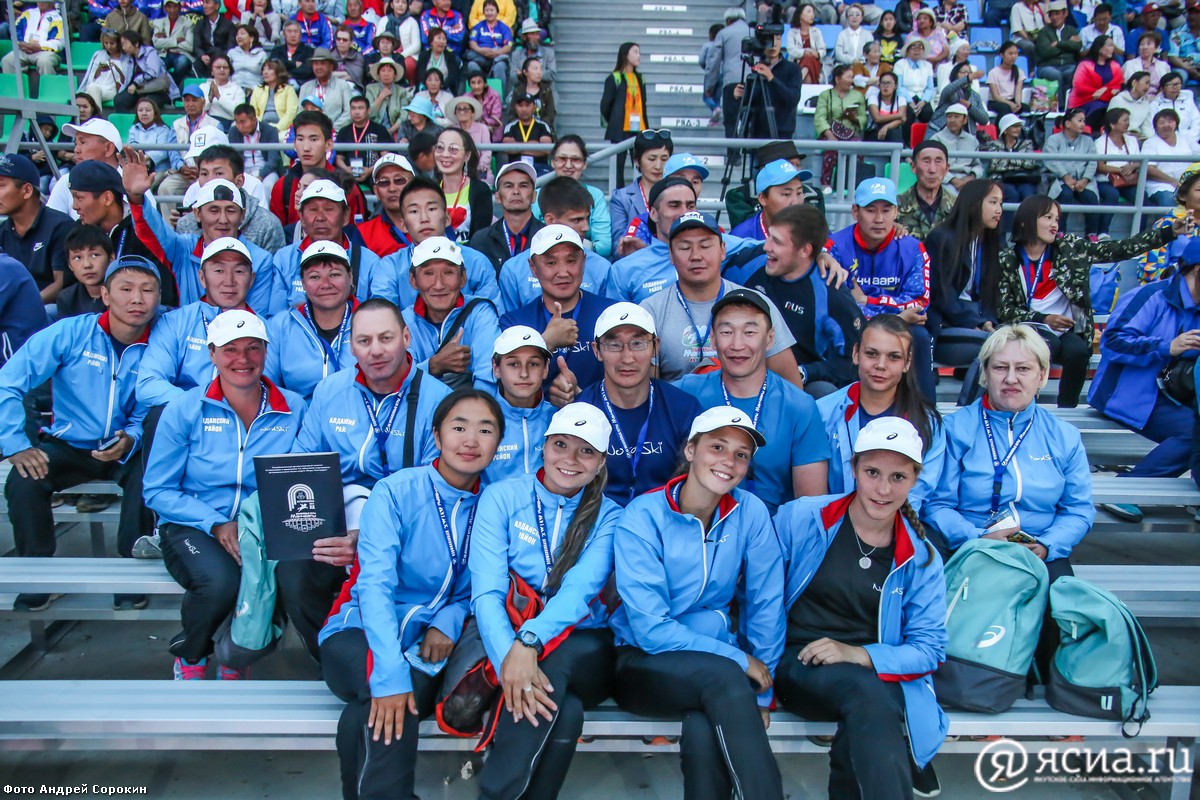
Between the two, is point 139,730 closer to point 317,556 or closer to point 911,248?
point 317,556

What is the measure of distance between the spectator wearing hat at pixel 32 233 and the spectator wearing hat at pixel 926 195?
4.89 m

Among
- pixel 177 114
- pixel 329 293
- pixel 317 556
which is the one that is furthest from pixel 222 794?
pixel 177 114

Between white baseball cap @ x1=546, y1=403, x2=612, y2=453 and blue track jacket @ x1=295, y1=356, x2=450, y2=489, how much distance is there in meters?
0.65

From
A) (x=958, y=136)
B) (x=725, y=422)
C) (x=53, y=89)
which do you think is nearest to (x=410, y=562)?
(x=725, y=422)

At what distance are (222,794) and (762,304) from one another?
2.51m

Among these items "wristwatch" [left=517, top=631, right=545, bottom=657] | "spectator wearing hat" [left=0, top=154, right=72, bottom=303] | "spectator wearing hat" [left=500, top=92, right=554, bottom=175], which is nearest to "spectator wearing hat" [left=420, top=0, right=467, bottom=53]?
"spectator wearing hat" [left=500, top=92, right=554, bottom=175]

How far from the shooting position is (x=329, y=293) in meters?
4.02

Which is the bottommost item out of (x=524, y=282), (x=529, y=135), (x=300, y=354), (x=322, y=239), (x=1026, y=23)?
(x=300, y=354)

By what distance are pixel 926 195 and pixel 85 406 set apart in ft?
16.0

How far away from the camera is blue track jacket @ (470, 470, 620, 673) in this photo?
2.90 metres

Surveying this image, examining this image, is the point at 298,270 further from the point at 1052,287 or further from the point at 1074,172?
the point at 1074,172

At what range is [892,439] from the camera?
289cm

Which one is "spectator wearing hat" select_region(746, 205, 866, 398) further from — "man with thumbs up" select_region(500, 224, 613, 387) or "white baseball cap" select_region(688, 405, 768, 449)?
"white baseball cap" select_region(688, 405, 768, 449)

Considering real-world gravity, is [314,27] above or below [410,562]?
above
